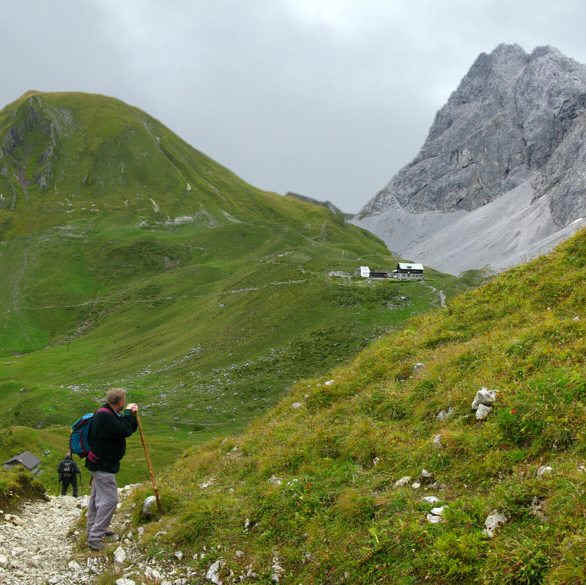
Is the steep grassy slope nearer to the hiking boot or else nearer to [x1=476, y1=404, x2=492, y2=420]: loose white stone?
[x1=476, y1=404, x2=492, y2=420]: loose white stone

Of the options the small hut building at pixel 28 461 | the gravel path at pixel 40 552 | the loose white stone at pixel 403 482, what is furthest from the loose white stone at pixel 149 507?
the small hut building at pixel 28 461

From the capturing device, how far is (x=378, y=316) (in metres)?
64.8

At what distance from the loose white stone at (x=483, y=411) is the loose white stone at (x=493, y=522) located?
10.5ft

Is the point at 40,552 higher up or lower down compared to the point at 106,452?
lower down

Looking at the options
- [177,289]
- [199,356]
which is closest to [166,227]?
[177,289]

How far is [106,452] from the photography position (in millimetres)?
12711

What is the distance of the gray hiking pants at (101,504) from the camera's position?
12781 millimetres

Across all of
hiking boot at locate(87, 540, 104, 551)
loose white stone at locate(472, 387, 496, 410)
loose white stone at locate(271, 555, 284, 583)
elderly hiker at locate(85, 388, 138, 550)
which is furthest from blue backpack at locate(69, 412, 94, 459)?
loose white stone at locate(472, 387, 496, 410)

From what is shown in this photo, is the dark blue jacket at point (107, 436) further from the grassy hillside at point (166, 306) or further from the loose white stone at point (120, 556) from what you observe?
the grassy hillside at point (166, 306)

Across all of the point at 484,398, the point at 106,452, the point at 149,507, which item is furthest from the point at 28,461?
the point at 484,398

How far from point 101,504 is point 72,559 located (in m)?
1.29

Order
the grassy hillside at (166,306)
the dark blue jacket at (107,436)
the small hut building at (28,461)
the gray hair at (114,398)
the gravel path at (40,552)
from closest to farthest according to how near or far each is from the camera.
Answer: the gravel path at (40,552)
the dark blue jacket at (107,436)
the gray hair at (114,398)
the small hut building at (28,461)
the grassy hillside at (166,306)

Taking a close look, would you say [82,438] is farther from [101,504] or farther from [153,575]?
[153,575]

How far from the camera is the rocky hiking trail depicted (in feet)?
36.5
